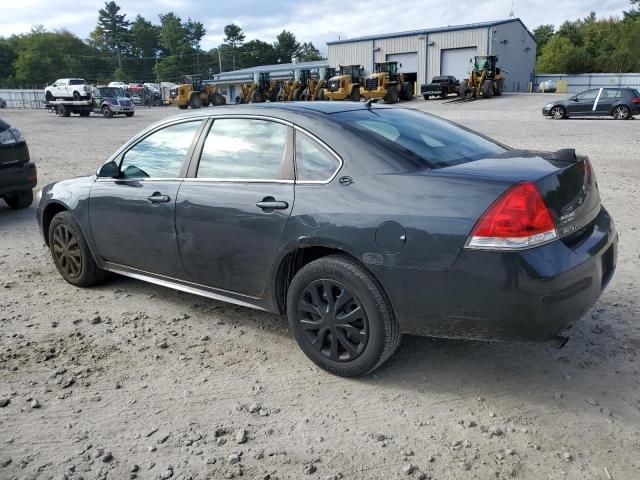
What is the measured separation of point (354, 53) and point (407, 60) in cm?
568

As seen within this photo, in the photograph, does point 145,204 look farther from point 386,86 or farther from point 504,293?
point 386,86

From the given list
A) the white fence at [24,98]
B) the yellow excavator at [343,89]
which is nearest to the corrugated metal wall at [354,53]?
the yellow excavator at [343,89]

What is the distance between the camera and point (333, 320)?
321 centimetres

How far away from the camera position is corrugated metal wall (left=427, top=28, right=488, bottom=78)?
148ft

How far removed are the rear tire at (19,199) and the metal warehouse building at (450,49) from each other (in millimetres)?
42866

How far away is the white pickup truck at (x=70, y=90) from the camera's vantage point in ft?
119

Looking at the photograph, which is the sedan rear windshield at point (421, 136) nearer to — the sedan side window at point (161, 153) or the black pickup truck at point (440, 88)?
the sedan side window at point (161, 153)

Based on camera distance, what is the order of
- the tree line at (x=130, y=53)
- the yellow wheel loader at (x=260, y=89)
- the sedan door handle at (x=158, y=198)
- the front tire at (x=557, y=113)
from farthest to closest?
the tree line at (x=130, y=53), the yellow wheel loader at (x=260, y=89), the front tire at (x=557, y=113), the sedan door handle at (x=158, y=198)

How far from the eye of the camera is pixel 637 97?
21328 millimetres

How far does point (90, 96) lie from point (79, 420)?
37.4 metres

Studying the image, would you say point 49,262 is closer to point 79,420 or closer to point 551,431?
point 79,420

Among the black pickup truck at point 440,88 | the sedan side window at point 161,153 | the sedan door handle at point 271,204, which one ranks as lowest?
the sedan door handle at point 271,204

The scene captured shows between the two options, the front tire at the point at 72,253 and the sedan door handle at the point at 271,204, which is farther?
the front tire at the point at 72,253

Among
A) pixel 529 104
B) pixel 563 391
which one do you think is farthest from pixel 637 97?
pixel 563 391
